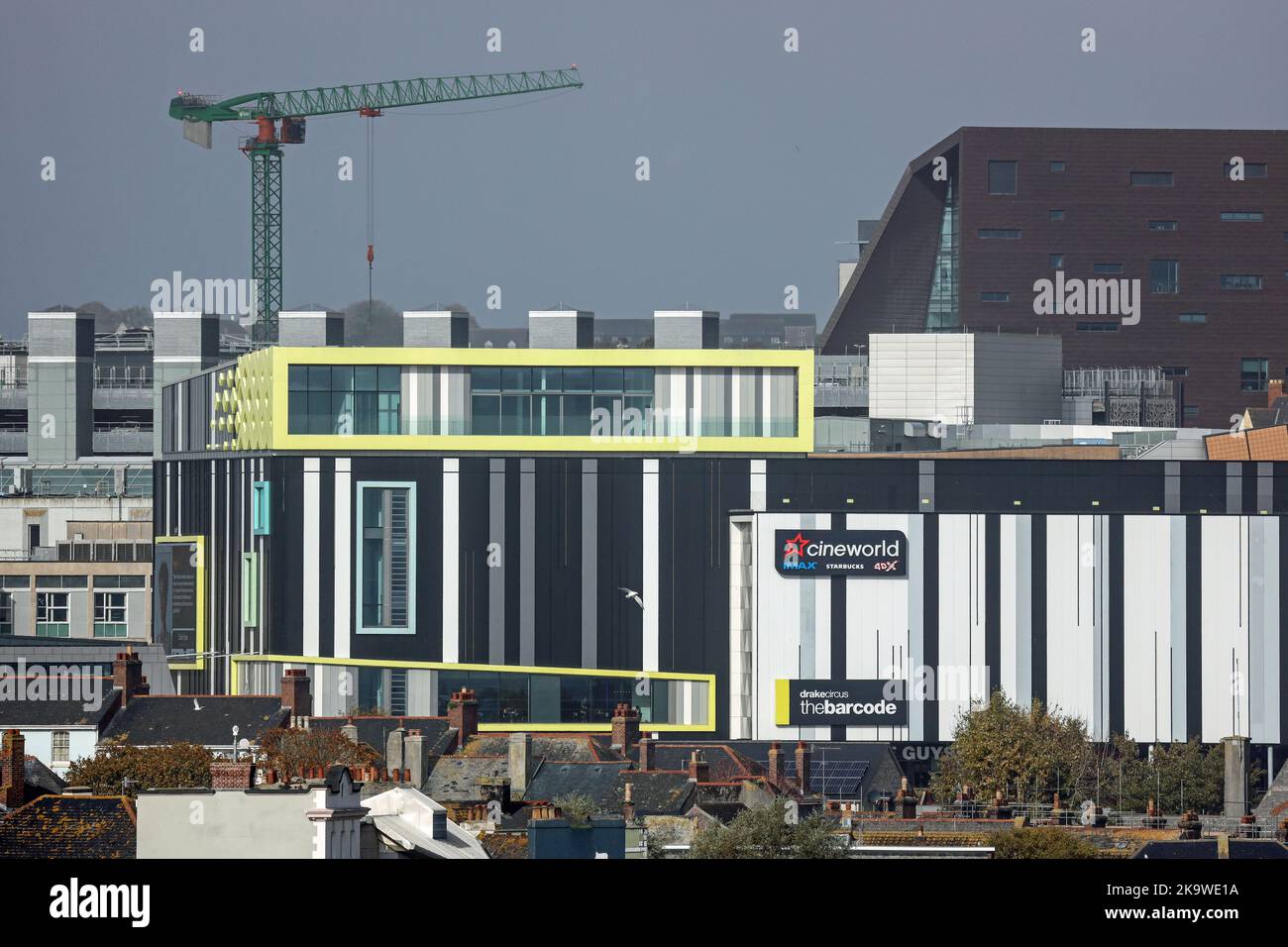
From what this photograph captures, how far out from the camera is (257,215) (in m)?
195

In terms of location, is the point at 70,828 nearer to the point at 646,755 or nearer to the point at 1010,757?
the point at 646,755

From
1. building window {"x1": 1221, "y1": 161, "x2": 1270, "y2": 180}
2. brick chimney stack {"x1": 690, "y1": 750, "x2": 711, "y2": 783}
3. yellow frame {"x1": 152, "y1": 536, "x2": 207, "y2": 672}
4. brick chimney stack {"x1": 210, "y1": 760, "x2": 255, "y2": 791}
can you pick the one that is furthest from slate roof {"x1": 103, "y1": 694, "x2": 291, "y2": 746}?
building window {"x1": 1221, "y1": 161, "x2": 1270, "y2": 180}

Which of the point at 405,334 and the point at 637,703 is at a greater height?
the point at 405,334

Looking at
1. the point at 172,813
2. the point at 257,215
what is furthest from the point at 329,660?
the point at 257,215

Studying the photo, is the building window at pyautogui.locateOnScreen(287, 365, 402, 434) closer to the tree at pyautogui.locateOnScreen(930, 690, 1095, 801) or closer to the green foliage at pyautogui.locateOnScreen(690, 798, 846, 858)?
the tree at pyautogui.locateOnScreen(930, 690, 1095, 801)

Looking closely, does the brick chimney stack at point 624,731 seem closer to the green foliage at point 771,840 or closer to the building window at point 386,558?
the building window at point 386,558

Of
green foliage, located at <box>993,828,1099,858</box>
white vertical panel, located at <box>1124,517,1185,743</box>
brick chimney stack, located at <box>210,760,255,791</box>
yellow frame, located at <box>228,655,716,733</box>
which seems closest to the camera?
brick chimney stack, located at <box>210,760,255,791</box>

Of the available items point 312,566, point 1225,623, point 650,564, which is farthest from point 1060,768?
point 312,566

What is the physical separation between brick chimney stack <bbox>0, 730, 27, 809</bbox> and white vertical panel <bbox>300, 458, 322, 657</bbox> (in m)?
40.4

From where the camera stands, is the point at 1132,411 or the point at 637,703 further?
the point at 1132,411

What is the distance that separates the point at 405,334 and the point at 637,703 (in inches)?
747

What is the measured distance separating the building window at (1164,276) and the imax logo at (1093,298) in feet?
3.76

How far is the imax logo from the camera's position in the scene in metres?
175
